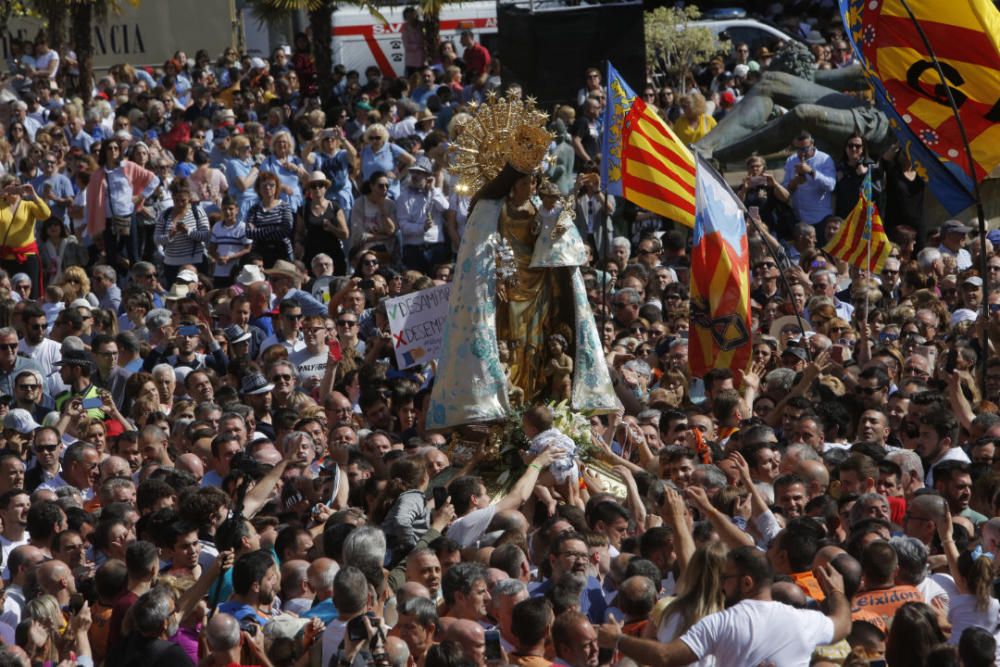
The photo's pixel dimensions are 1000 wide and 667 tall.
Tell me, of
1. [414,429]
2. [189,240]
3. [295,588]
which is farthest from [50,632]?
[189,240]

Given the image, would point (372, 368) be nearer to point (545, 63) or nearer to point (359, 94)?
point (545, 63)

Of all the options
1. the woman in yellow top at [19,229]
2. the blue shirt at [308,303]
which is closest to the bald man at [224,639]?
the blue shirt at [308,303]

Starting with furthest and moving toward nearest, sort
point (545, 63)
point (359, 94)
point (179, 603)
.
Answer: point (359, 94), point (545, 63), point (179, 603)

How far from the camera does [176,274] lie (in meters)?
18.9

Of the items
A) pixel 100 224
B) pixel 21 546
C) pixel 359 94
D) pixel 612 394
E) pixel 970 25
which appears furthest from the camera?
pixel 359 94

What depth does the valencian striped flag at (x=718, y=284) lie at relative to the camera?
1440cm

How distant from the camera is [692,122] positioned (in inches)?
886

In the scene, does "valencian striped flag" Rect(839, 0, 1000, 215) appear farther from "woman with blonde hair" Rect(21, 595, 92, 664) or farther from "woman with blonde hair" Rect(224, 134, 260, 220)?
"woman with blonde hair" Rect(224, 134, 260, 220)

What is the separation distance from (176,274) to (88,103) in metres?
7.98

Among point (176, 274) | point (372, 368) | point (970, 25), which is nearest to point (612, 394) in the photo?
point (372, 368)

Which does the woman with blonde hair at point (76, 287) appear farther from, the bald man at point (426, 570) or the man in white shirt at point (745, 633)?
the man in white shirt at point (745, 633)

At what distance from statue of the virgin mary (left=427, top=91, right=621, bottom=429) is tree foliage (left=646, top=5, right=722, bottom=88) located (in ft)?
49.1

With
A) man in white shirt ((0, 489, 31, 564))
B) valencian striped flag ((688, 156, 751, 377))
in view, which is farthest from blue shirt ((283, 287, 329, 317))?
man in white shirt ((0, 489, 31, 564))

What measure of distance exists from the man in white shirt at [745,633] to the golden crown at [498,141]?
458 centimetres
